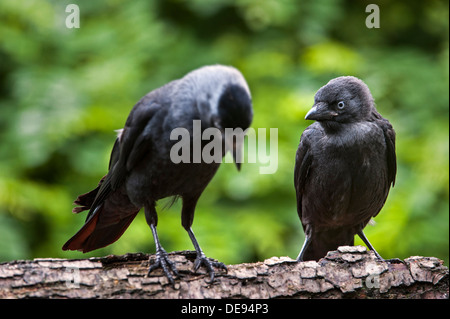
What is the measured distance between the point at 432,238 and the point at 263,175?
1739 millimetres

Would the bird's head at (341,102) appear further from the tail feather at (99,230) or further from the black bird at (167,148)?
the tail feather at (99,230)

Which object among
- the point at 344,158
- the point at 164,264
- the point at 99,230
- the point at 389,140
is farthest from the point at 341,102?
the point at 99,230

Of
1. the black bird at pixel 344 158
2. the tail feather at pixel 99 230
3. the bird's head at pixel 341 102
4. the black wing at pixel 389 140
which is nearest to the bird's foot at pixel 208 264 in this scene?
the tail feather at pixel 99 230

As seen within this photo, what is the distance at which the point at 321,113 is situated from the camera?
4133 mm

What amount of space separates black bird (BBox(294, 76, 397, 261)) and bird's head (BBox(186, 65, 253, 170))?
1.94ft

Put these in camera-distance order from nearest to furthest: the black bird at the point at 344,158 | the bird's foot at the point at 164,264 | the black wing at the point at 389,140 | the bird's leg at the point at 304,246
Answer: the bird's foot at the point at 164,264, the black bird at the point at 344,158, the black wing at the point at 389,140, the bird's leg at the point at 304,246

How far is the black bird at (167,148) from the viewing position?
3701 mm

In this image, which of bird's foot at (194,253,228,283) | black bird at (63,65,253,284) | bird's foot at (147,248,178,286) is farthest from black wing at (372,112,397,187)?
bird's foot at (147,248,178,286)

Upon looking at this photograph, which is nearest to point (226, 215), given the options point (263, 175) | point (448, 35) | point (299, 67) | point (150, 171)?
point (263, 175)

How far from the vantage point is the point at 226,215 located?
6.21m

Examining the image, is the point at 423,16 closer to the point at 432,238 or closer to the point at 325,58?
A: the point at 325,58

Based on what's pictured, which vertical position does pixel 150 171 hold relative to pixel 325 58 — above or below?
below

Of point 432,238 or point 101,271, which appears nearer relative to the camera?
point 101,271

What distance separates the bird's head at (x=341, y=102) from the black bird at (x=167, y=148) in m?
0.59
